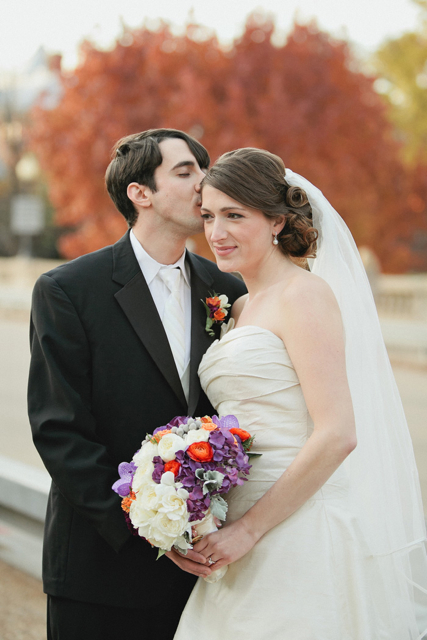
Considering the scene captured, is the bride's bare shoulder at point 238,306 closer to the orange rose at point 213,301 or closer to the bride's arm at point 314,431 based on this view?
the orange rose at point 213,301

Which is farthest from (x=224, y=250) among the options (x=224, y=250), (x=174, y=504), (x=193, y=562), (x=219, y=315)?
(x=193, y=562)

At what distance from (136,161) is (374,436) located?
63.4 inches

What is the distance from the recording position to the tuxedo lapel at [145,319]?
2.71 m

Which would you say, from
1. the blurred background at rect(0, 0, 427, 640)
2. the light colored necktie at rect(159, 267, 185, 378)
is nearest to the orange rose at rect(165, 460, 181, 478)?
the light colored necktie at rect(159, 267, 185, 378)

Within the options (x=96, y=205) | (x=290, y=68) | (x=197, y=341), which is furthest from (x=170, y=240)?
(x=96, y=205)

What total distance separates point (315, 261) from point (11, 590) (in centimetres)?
313

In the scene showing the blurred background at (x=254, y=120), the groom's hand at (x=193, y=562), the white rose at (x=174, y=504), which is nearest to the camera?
the white rose at (x=174, y=504)

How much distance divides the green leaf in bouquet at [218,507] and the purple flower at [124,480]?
1.03 feet

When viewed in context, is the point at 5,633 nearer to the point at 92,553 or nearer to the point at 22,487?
the point at 22,487

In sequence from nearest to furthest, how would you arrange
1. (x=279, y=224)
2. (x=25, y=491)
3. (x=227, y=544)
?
(x=227, y=544) → (x=279, y=224) → (x=25, y=491)

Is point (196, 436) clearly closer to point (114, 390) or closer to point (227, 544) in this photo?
point (227, 544)

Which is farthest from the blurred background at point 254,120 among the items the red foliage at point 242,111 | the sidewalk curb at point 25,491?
the sidewalk curb at point 25,491

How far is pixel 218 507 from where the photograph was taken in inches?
87.4

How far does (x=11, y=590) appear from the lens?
437 centimetres
